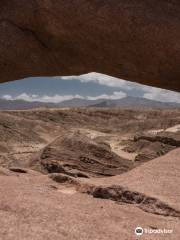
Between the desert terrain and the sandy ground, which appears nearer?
the sandy ground

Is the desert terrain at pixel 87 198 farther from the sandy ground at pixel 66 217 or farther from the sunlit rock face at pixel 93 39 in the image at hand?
the sunlit rock face at pixel 93 39

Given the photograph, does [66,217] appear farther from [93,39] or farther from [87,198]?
[93,39]

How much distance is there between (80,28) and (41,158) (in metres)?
7.93

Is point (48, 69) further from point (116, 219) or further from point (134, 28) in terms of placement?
point (116, 219)

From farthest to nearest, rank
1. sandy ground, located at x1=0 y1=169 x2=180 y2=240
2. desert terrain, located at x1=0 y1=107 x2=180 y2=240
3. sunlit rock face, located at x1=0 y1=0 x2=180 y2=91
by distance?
sunlit rock face, located at x1=0 y1=0 x2=180 y2=91 → desert terrain, located at x1=0 y1=107 x2=180 y2=240 → sandy ground, located at x1=0 y1=169 x2=180 y2=240

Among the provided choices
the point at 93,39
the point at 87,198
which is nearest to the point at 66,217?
the point at 87,198

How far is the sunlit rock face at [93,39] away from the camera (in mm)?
10953

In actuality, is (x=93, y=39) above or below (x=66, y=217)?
→ above

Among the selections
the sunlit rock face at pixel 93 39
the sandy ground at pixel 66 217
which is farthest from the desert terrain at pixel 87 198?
the sunlit rock face at pixel 93 39

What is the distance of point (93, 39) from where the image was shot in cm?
1190

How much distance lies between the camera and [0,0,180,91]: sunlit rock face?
431 inches

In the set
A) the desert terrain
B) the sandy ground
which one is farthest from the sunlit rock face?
the sandy ground

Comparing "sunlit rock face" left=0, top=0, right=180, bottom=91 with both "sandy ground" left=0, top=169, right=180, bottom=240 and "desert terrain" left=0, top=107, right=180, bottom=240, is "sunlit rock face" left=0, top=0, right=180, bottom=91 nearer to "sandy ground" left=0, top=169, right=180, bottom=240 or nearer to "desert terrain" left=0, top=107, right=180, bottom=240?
"desert terrain" left=0, top=107, right=180, bottom=240

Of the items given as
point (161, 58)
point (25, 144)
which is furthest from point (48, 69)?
point (25, 144)
